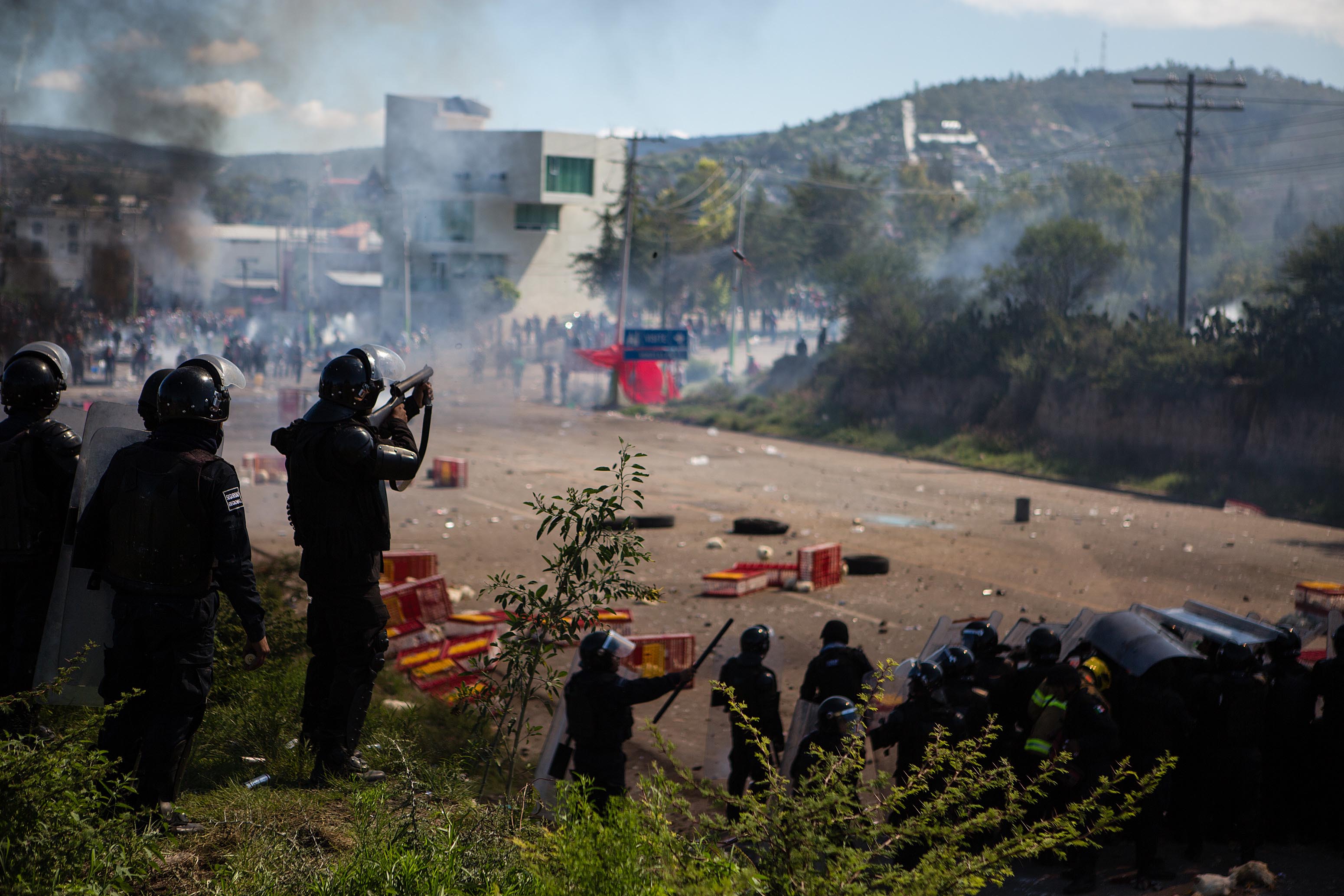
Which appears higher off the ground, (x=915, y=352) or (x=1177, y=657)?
(x=915, y=352)

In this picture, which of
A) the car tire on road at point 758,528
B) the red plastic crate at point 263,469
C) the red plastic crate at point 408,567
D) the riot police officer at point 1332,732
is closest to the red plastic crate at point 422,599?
the red plastic crate at point 408,567

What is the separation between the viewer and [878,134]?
149625 mm

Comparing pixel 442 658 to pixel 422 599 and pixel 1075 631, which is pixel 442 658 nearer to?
pixel 422 599

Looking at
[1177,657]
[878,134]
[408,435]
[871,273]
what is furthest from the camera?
[878,134]

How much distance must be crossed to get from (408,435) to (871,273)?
95.8 ft

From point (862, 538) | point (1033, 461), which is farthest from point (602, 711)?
point (1033, 461)

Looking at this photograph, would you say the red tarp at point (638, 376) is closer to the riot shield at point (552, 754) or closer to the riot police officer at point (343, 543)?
the riot shield at point (552, 754)

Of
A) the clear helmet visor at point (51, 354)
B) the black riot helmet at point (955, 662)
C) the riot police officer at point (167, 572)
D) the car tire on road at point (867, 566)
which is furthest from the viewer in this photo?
the car tire on road at point (867, 566)

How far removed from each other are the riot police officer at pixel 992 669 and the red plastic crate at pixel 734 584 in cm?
514

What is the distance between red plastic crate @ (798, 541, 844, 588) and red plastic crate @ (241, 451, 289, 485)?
8933mm

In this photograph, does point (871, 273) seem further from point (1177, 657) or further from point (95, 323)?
point (1177, 657)

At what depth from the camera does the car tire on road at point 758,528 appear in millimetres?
14531

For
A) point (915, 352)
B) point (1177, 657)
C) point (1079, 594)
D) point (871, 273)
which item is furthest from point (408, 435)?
point (871, 273)

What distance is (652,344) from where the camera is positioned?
29.6m
